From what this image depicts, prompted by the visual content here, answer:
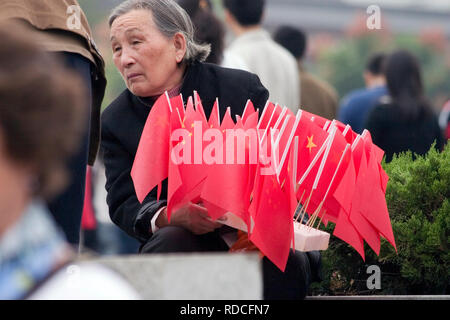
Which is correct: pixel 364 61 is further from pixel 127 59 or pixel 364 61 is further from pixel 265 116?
pixel 265 116

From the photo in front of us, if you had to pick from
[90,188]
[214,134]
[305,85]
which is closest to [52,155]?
[214,134]

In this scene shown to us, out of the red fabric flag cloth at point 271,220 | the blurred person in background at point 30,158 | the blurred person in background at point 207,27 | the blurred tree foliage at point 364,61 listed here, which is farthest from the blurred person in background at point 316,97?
the blurred tree foliage at point 364,61

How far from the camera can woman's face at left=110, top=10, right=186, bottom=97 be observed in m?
3.99

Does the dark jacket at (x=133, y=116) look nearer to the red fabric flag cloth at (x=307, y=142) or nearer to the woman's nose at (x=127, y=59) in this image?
the woman's nose at (x=127, y=59)

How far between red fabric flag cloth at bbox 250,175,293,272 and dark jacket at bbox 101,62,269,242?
684 millimetres

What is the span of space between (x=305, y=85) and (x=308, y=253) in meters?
3.31

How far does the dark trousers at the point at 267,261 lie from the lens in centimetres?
357

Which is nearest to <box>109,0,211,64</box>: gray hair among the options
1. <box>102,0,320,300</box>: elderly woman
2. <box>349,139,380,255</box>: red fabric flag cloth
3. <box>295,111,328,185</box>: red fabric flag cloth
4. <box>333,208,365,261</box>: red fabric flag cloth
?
<box>102,0,320,300</box>: elderly woman

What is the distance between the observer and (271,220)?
3303mm

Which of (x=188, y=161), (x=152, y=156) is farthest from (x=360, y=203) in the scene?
(x=152, y=156)

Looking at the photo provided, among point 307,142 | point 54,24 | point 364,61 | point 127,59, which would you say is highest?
point 364,61

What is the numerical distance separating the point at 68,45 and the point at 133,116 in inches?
22.9

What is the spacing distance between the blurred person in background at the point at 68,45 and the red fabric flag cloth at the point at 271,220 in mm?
699

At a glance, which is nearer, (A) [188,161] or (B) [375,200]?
(A) [188,161]
